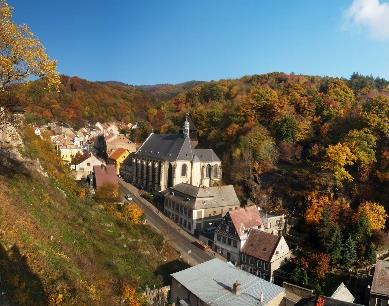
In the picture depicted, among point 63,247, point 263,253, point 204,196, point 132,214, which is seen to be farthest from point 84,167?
point 63,247

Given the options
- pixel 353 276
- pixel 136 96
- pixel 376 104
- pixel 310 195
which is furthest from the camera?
pixel 136 96

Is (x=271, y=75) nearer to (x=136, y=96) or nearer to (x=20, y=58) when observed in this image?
(x=136, y=96)

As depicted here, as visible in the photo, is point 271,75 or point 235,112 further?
point 271,75

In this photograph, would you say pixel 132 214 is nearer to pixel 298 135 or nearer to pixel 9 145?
pixel 9 145

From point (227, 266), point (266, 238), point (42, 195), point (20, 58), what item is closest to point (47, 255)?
point (42, 195)

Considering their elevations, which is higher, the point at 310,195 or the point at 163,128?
the point at 163,128

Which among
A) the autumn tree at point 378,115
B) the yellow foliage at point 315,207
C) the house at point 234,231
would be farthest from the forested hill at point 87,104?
the autumn tree at point 378,115
